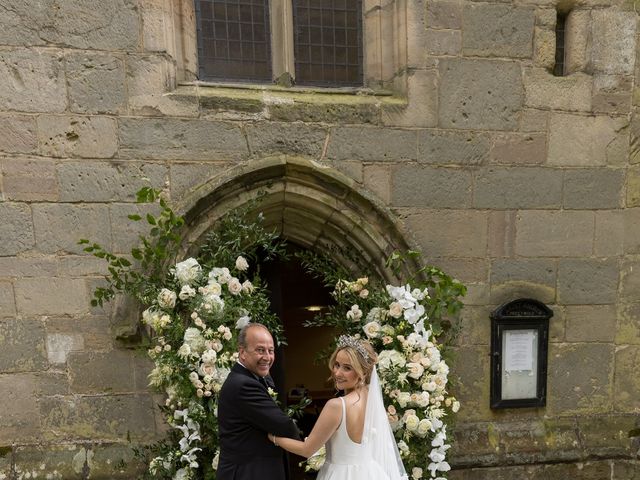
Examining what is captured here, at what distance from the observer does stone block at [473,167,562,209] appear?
3.43 meters

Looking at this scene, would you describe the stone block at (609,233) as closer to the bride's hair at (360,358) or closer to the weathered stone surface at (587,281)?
the weathered stone surface at (587,281)

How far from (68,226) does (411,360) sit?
2342mm

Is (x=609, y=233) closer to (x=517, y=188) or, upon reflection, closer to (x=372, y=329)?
(x=517, y=188)

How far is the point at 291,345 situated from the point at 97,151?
4847mm

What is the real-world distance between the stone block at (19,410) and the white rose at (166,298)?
48.0 inches

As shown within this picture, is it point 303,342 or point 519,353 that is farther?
point 303,342

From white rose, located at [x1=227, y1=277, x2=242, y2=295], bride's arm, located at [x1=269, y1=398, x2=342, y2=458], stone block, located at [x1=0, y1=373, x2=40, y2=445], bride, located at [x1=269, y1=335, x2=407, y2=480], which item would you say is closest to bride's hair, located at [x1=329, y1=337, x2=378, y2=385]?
bride, located at [x1=269, y1=335, x2=407, y2=480]

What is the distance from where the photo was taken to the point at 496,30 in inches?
131

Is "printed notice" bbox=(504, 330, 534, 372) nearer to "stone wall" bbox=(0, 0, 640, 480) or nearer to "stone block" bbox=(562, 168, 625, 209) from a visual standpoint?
"stone wall" bbox=(0, 0, 640, 480)

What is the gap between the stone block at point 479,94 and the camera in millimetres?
3336

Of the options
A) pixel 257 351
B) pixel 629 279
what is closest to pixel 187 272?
pixel 257 351

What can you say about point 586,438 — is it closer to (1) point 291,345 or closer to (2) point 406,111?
(2) point 406,111

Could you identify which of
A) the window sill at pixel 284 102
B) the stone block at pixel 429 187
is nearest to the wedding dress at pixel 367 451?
the stone block at pixel 429 187

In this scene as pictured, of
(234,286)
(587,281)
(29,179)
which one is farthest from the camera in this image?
(587,281)
